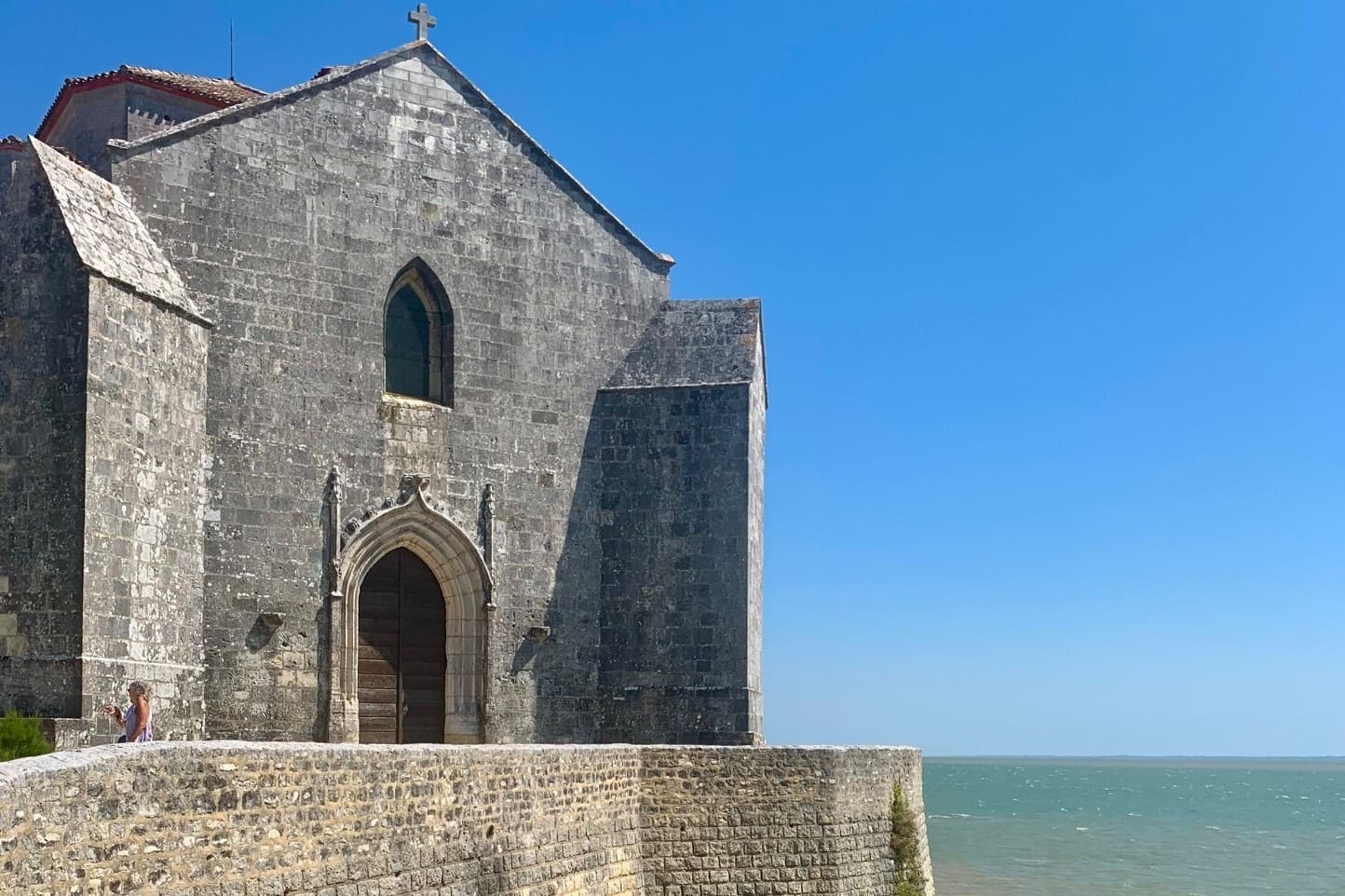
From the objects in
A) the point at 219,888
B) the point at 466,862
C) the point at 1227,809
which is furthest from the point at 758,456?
the point at 1227,809

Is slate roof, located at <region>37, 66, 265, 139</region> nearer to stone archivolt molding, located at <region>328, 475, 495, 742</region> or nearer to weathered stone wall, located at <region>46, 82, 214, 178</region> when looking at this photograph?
weathered stone wall, located at <region>46, 82, 214, 178</region>

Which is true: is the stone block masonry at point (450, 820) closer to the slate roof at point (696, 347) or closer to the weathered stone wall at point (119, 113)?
the slate roof at point (696, 347)

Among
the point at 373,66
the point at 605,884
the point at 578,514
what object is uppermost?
the point at 373,66

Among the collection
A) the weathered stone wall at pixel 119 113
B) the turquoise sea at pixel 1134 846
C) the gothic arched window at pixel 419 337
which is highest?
the weathered stone wall at pixel 119 113

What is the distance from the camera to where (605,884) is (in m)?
15.9

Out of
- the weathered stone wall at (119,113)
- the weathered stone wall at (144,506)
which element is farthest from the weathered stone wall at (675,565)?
the weathered stone wall at (119,113)

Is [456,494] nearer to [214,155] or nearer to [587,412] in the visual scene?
[587,412]

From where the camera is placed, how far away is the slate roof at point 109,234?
1548 centimetres

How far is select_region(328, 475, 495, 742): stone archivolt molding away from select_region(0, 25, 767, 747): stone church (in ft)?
0.12

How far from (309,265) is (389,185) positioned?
1.52 metres

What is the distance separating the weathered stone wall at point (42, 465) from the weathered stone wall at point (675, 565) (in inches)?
293

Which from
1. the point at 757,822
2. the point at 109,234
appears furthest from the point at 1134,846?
the point at 109,234

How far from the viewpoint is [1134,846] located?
48062 millimetres

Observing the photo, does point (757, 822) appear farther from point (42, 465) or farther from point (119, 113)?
point (119, 113)
